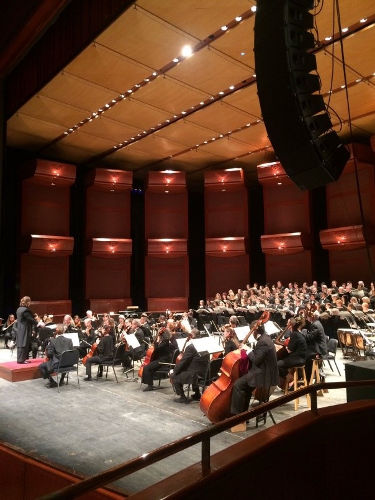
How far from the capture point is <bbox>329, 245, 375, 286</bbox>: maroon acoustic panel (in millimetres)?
14773

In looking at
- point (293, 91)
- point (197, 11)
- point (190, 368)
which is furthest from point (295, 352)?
point (197, 11)

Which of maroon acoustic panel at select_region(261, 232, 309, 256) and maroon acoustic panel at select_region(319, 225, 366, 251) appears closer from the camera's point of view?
maroon acoustic panel at select_region(319, 225, 366, 251)

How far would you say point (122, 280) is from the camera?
17922mm

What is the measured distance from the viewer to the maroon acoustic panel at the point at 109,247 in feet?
54.7

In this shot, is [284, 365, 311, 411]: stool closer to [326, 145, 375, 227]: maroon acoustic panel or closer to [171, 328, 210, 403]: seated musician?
[171, 328, 210, 403]: seated musician

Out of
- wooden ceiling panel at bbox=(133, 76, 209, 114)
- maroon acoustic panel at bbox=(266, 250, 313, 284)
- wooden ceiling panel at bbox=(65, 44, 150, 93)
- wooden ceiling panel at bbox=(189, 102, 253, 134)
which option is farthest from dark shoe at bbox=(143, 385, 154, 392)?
maroon acoustic panel at bbox=(266, 250, 313, 284)

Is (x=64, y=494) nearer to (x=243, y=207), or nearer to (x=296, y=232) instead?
(x=296, y=232)

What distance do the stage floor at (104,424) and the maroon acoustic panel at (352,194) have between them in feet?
26.4

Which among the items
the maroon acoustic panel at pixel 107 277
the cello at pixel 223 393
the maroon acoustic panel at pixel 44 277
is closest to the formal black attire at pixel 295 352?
the cello at pixel 223 393

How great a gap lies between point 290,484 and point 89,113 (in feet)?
38.2

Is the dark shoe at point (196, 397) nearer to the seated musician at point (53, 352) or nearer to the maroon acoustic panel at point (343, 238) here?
the seated musician at point (53, 352)

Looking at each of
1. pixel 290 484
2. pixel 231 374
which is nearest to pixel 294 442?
pixel 290 484

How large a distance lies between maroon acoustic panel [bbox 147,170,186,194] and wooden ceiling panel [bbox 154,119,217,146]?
7.75ft

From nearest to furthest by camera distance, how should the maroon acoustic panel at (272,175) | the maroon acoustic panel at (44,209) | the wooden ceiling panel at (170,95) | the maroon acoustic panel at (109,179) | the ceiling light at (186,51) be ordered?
the ceiling light at (186,51) → the wooden ceiling panel at (170,95) → the maroon acoustic panel at (44,209) → the maroon acoustic panel at (272,175) → the maroon acoustic panel at (109,179)
